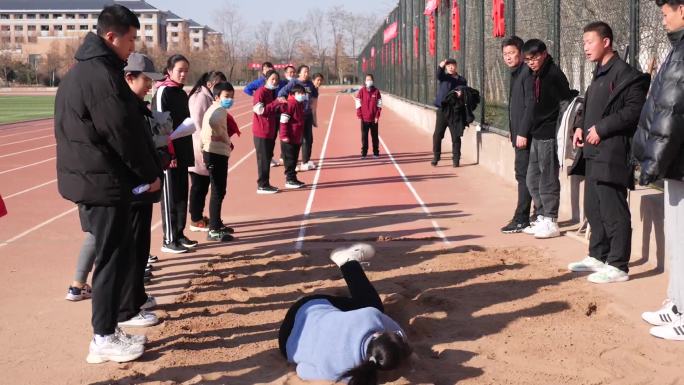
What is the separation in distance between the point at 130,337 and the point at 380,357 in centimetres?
202

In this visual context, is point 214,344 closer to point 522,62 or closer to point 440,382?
point 440,382

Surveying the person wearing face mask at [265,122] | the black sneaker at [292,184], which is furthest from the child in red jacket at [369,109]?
the person wearing face mask at [265,122]

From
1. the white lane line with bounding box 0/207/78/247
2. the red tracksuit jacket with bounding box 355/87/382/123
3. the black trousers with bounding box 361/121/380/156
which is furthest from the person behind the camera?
the black trousers with bounding box 361/121/380/156

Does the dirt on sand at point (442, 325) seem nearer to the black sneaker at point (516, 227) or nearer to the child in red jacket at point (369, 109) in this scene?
the black sneaker at point (516, 227)

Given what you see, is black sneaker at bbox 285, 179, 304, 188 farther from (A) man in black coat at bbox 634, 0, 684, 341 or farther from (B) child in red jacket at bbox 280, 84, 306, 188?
(A) man in black coat at bbox 634, 0, 684, 341

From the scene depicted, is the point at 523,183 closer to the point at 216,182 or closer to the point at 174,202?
the point at 216,182

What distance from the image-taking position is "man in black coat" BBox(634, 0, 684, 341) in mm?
5082

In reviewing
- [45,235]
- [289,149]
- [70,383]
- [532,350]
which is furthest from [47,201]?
[532,350]

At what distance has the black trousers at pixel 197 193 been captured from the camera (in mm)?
9039

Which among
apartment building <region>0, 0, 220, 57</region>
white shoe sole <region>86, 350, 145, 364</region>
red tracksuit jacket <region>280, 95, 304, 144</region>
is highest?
apartment building <region>0, 0, 220, 57</region>

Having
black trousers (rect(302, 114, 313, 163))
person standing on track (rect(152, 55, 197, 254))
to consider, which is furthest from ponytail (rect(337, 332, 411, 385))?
black trousers (rect(302, 114, 313, 163))

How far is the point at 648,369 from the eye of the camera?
4.77 meters

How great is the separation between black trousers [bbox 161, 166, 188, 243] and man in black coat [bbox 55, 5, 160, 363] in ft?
8.81

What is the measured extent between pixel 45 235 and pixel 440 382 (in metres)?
6.22
